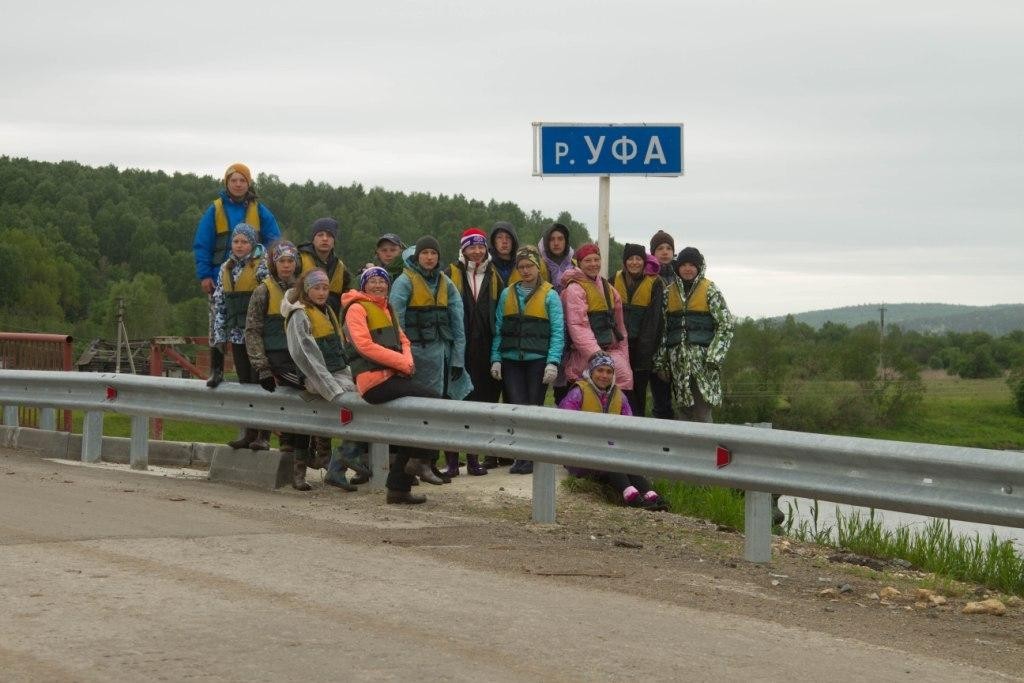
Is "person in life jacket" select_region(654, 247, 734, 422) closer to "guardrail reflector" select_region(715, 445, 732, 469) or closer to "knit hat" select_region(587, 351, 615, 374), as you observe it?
"knit hat" select_region(587, 351, 615, 374)

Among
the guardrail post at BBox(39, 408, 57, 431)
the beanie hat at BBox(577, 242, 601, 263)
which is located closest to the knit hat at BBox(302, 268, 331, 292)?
the beanie hat at BBox(577, 242, 601, 263)

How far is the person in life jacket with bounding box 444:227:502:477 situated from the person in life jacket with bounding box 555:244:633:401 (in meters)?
0.62

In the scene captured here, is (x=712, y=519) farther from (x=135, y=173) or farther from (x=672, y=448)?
(x=135, y=173)

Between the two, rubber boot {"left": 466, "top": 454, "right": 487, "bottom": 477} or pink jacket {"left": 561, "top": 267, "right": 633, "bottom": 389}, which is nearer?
pink jacket {"left": 561, "top": 267, "right": 633, "bottom": 389}

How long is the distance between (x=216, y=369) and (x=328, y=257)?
120 centimetres

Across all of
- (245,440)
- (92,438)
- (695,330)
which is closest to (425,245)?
(245,440)

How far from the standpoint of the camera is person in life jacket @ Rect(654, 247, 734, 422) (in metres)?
11.9

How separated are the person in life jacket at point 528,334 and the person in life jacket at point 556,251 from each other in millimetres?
775

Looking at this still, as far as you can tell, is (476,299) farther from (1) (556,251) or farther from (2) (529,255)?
(1) (556,251)

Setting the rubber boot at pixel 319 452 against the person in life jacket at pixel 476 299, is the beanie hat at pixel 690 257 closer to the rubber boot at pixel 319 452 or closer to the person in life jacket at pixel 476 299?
the person in life jacket at pixel 476 299

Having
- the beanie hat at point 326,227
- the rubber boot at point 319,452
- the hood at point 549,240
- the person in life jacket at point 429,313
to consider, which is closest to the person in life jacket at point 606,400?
the person in life jacket at point 429,313

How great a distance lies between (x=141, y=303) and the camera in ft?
325

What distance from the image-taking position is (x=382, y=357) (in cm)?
1008

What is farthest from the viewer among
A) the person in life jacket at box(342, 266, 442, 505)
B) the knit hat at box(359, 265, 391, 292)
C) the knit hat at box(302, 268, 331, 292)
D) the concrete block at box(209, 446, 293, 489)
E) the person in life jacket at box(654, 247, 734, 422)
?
the person in life jacket at box(654, 247, 734, 422)
